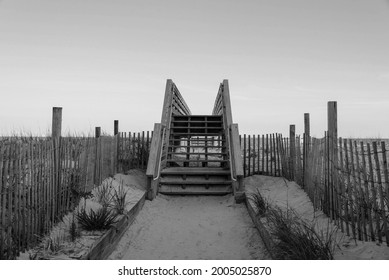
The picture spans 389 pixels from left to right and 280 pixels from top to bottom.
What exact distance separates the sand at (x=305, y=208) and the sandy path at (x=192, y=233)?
2.64 ft

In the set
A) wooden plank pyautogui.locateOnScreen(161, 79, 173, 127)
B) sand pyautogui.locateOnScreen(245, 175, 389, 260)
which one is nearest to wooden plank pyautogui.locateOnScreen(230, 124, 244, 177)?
sand pyautogui.locateOnScreen(245, 175, 389, 260)

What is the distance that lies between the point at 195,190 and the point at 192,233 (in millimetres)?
2550

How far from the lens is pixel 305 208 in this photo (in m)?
6.51

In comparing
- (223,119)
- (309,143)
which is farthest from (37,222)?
(223,119)

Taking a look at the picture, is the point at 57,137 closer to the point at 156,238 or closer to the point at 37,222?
the point at 37,222

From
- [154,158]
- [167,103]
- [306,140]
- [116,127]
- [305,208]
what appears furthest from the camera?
[116,127]

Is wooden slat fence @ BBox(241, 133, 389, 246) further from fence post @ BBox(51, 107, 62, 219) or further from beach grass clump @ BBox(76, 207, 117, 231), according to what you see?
fence post @ BBox(51, 107, 62, 219)

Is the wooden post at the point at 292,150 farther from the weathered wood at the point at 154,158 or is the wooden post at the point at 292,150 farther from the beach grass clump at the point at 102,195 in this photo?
the beach grass clump at the point at 102,195

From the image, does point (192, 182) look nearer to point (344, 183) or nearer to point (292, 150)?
point (292, 150)

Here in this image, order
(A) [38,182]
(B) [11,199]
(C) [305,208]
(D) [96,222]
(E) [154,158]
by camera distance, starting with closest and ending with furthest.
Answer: (B) [11,199] < (A) [38,182] < (D) [96,222] < (C) [305,208] < (E) [154,158]

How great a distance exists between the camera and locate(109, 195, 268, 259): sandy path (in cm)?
487

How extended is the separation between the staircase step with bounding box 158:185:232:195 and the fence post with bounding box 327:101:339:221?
3002mm

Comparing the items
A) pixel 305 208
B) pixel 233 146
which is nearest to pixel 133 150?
pixel 233 146

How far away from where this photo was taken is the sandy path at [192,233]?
16.0 feet
